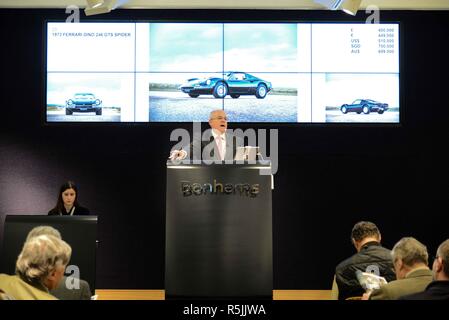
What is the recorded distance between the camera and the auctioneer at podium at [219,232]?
3.99 metres

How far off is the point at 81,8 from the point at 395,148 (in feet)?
12.1

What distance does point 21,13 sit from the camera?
23.9ft

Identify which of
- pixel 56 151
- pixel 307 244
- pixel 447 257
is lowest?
pixel 307 244

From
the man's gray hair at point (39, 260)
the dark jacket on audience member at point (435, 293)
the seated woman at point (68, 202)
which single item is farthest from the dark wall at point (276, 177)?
the man's gray hair at point (39, 260)

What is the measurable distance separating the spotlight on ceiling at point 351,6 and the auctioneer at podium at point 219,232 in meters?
3.08

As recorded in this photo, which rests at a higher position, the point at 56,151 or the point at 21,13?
the point at 21,13

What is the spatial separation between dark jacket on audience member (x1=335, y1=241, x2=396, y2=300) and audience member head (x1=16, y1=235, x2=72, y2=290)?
1.97m

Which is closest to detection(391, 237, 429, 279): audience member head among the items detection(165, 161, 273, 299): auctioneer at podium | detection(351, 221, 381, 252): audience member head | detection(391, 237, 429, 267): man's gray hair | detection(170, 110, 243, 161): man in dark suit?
detection(391, 237, 429, 267): man's gray hair

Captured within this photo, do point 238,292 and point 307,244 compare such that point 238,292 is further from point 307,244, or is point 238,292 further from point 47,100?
point 47,100

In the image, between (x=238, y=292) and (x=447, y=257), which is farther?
(x=238, y=292)

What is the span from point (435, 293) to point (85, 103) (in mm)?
5380

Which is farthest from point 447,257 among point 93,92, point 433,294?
point 93,92

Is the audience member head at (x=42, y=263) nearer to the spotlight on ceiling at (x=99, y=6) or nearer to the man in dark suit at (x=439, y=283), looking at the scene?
the man in dark suit at (x=439, y=283)

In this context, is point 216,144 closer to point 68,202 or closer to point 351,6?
point 68,202
